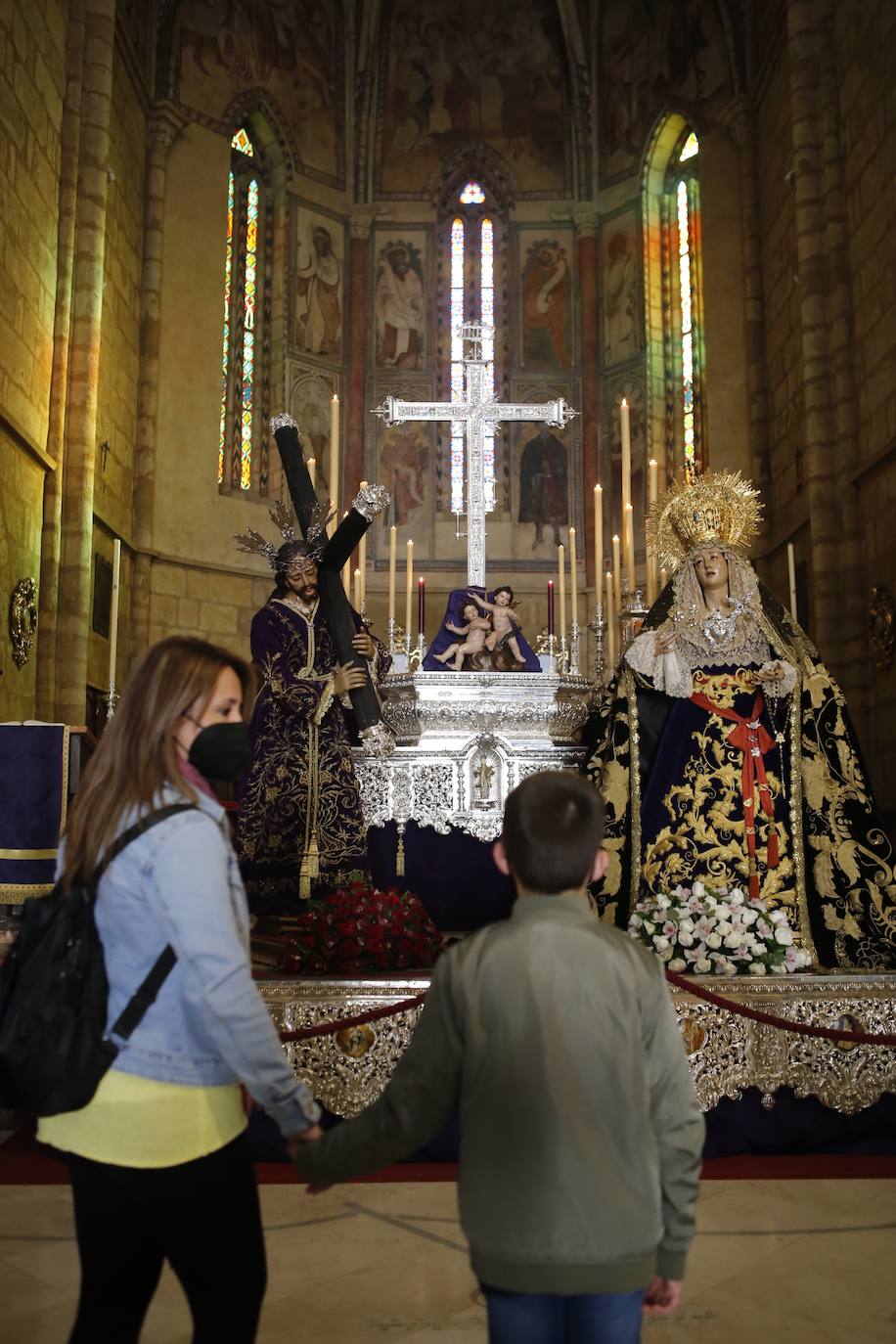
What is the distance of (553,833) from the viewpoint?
1813 millimetres

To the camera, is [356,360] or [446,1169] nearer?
[446,1169]

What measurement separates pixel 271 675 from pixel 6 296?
6.21 m

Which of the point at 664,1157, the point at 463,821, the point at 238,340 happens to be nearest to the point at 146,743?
the point at 664,1157

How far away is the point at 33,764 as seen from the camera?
208 inches

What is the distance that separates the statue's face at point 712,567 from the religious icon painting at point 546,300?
1163 cm

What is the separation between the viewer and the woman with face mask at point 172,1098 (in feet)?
6.07

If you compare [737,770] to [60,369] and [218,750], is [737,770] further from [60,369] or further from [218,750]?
[60,369]

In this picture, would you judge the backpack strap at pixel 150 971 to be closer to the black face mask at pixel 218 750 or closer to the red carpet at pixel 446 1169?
the black face mask at pixel 218 750

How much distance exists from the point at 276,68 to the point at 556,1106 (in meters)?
17.4

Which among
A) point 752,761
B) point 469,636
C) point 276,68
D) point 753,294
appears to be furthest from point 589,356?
point 752,761

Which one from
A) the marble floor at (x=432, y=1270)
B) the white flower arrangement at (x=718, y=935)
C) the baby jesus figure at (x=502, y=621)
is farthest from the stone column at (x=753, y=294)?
the marble floor at (x=432, y=1270)

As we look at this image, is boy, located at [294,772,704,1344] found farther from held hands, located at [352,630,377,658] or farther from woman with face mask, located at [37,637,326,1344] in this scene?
held hands, located at [352,630,377,658]

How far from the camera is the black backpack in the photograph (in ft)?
6.00

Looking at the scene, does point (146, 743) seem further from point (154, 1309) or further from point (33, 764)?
point (33, 764)
